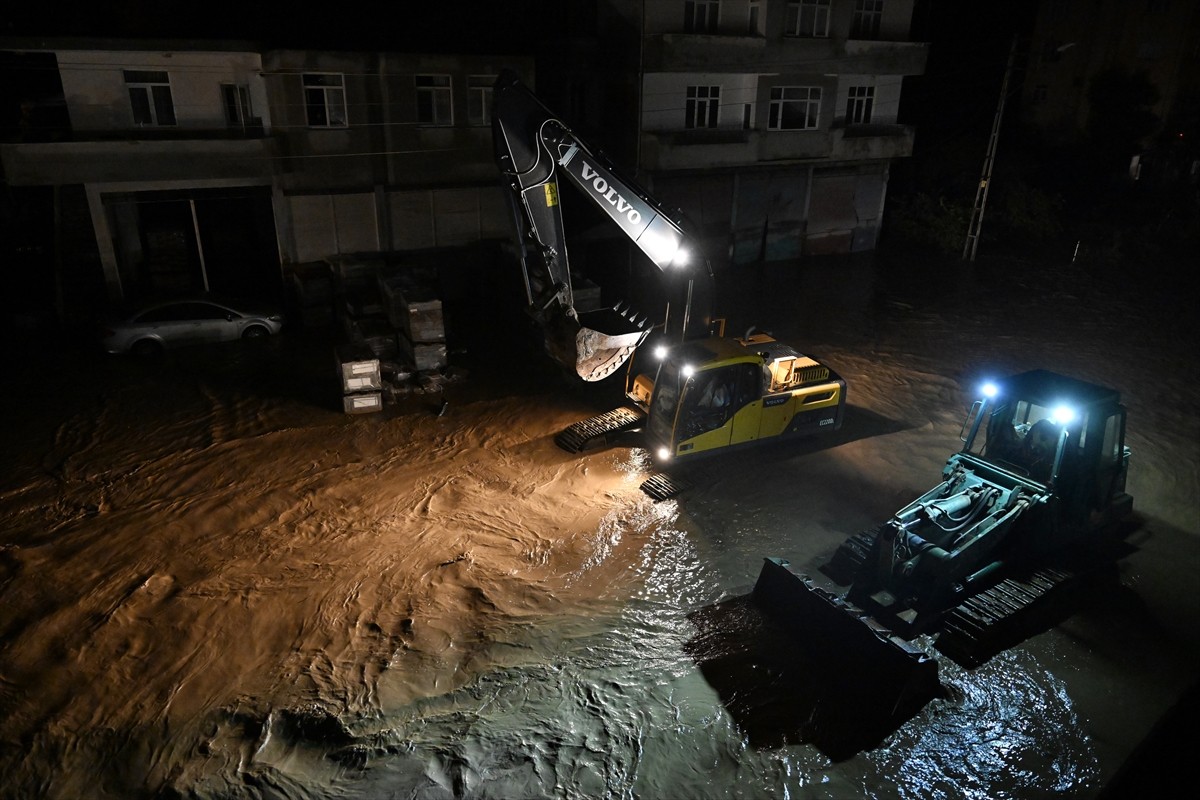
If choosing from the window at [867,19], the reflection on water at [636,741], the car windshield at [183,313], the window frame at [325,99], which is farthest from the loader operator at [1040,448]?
the window at [867,19]

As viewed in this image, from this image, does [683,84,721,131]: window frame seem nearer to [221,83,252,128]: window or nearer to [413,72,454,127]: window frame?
[413,72,454,127]: window frame

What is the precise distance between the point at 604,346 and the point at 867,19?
1741 centimetres

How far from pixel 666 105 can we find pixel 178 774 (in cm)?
1977

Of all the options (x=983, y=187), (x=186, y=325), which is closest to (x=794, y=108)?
(x=983, y=187)

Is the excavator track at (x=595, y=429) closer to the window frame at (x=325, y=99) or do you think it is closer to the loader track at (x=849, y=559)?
the loader track at (x=849, y=559)

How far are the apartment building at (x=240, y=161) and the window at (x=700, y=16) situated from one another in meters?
4.89

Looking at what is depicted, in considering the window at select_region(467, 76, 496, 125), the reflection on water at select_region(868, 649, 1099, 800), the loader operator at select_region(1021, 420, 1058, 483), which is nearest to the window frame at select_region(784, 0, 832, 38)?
the window at select_region(467, 76, 496, 125)

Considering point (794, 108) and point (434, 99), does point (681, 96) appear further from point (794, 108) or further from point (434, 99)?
point (434, 99)

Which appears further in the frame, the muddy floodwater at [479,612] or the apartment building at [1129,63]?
the apartment building at [1129,63]

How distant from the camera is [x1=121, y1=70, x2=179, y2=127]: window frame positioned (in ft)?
56.2

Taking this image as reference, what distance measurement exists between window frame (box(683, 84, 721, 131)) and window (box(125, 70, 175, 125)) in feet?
44.1

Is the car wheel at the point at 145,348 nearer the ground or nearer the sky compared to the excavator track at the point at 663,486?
nearer the sky

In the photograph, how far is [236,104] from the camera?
718 inches

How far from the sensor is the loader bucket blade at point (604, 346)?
538 inches
